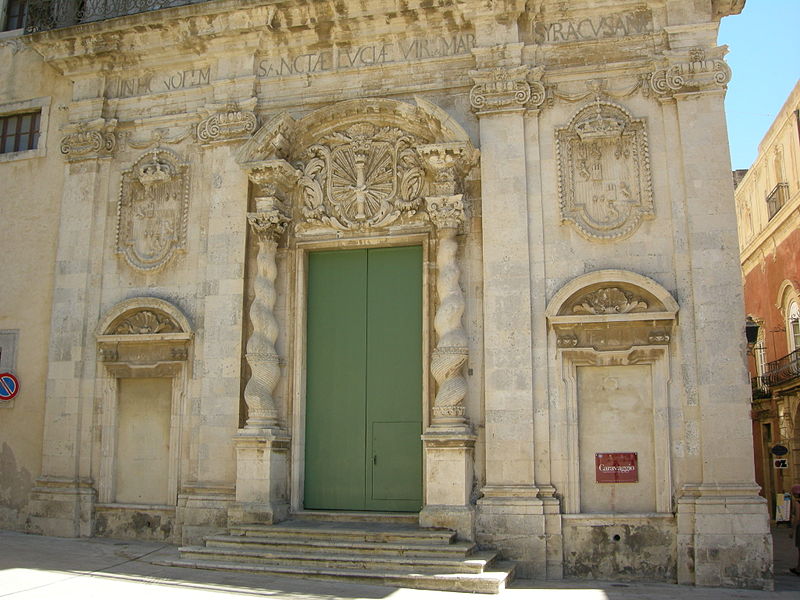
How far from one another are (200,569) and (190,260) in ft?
15.3

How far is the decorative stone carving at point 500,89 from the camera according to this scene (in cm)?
1109

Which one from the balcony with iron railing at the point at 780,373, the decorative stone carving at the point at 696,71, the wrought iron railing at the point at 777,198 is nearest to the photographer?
the decorative stone carving at the point at 696,71

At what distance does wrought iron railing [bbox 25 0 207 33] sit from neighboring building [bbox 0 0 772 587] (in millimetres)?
126

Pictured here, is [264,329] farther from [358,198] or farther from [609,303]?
[609,303]

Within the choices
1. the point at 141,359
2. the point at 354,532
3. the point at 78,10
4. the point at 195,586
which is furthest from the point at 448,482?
the point at 78,10

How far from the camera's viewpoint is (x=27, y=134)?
45.2ft

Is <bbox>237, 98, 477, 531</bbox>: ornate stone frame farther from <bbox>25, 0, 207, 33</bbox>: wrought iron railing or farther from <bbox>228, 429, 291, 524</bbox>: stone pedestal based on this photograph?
<bbox>25, 0, 207, 33</bbox>: wrought iron railing

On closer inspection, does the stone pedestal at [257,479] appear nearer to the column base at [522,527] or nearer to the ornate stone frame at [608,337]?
the column base at [522,527]

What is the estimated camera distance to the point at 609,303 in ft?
34.2

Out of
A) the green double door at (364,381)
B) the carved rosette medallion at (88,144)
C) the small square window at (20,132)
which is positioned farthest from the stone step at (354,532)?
the small square window at (20,132)

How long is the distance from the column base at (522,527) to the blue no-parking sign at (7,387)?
24.7 feet

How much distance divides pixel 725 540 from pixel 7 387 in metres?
10.5

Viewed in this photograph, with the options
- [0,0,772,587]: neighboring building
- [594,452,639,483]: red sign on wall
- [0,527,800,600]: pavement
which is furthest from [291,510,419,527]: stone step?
[594,452,639,483]: red sign on wall

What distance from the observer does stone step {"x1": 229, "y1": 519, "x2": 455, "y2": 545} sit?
9.77 metres
